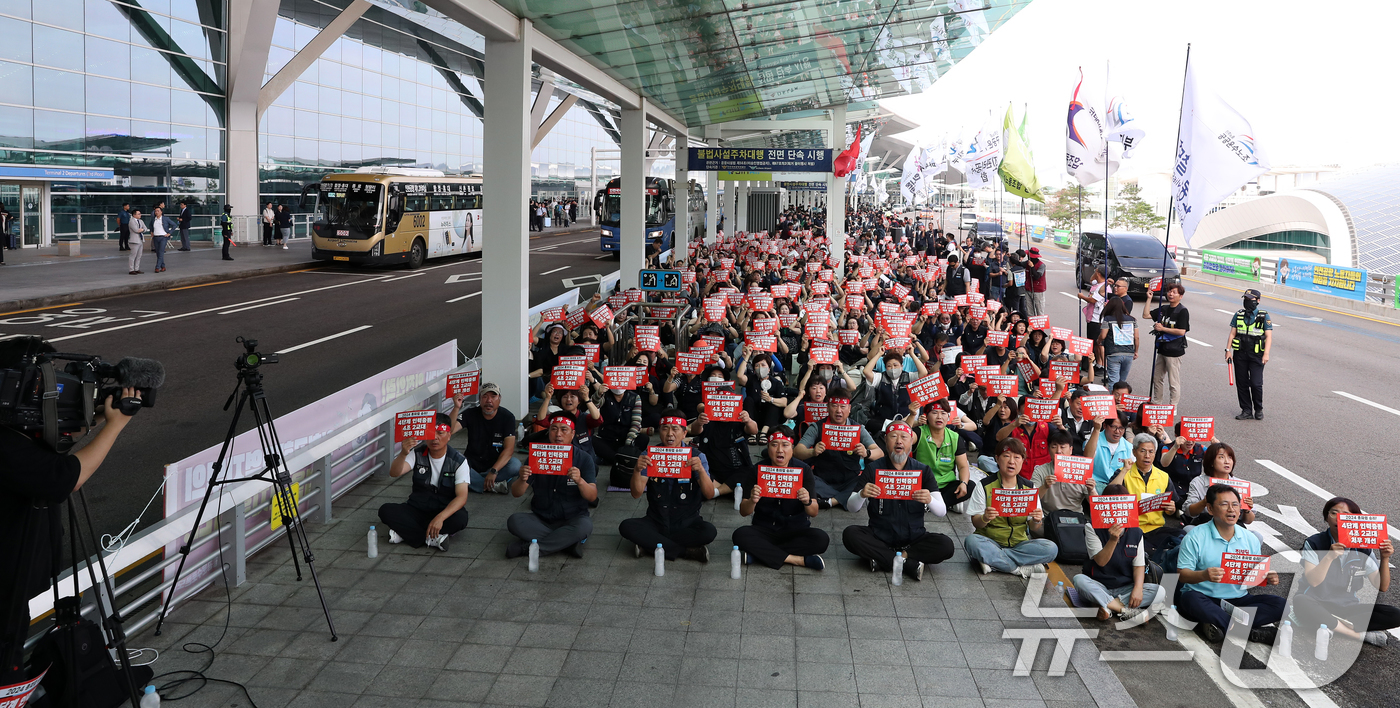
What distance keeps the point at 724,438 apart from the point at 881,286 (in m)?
11.4

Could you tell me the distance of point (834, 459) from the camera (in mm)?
9500

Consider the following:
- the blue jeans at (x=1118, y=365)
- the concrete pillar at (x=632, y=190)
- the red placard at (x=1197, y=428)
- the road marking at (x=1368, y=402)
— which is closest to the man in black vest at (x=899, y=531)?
the red placard at (x=1197, y=428)

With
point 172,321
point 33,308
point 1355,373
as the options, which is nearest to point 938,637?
point 1355,373

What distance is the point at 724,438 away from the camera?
9.52 meters

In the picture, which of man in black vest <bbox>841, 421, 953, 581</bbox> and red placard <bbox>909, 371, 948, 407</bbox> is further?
red placard <bbox>909, 371, 948, 407</bbox>

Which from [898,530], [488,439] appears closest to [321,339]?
[488,439]

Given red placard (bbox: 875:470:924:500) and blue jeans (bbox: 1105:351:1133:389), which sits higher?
blue jeans (bbox: 1105:351:1133:389)

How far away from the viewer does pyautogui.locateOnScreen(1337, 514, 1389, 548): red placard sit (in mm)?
6348

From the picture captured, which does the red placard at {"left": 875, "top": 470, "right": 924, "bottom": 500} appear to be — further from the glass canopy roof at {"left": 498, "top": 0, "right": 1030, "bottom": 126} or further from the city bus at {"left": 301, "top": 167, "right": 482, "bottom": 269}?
the city bus at {"left": 301, "top": 167, "right": 482, "bottom": 269}

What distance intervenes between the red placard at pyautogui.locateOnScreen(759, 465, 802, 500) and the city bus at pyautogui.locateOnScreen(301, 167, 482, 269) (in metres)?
25.4

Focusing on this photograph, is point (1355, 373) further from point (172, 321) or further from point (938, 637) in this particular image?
point (172, 321)

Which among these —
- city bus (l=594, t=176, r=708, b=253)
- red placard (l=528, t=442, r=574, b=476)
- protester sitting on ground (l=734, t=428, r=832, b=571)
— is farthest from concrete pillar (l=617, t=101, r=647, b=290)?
city bus (l=594, t=176, r=708, b=253)

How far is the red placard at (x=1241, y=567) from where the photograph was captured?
6473 millimetres

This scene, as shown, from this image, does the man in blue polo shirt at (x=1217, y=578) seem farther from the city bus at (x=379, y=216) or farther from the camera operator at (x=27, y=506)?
the city bus at (x=379, y=216)
